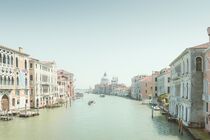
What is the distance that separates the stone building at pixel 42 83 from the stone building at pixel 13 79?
3599 mm

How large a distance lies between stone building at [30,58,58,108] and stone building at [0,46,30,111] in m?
3.60

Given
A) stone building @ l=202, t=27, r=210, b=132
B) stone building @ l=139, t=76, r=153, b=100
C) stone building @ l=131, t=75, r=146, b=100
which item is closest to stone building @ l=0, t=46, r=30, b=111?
stone building @ l=202, t=27, r=210, b=132

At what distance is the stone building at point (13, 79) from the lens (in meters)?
36.8

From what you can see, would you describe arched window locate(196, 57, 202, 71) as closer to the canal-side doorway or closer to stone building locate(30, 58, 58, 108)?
the canal-side doorway

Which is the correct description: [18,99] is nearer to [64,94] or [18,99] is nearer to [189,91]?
[189,91]

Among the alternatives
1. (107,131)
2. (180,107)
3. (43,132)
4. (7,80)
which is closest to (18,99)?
(7,80)

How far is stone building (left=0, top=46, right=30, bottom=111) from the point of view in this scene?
36.8 meters

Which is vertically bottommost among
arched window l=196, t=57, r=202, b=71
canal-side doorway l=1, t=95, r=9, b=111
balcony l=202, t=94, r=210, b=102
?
canal-side doorway l=1, t=95, r=9, b=111

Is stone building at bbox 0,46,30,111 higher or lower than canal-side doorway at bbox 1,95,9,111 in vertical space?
higher

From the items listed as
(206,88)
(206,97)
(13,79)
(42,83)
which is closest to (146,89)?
(42,83)

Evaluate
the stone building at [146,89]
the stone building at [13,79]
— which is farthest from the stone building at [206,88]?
the stone building at [146,89]

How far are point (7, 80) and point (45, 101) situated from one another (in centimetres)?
1871

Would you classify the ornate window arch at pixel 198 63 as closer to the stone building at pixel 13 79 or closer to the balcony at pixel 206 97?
the balcony at pixel 206 97

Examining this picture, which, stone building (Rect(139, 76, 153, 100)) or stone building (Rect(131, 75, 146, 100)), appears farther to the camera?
stone building (Rect(131, 75, 146, 100))
